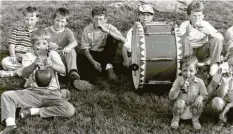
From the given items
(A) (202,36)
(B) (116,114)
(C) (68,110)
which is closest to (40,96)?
(C) (68,110)

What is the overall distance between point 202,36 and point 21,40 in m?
2.94

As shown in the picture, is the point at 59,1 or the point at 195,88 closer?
the point at 195,88

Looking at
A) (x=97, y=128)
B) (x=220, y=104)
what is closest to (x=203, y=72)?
(x=220, y=104)

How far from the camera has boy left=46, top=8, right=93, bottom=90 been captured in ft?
19.5

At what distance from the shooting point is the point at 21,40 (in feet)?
22.0

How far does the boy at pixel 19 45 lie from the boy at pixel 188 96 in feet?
8.98

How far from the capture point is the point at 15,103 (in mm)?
4918

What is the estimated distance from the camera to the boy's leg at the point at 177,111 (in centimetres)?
471

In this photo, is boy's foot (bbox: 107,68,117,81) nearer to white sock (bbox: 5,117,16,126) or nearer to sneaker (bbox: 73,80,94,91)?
sneaker (bbox: 73,80,94,91)

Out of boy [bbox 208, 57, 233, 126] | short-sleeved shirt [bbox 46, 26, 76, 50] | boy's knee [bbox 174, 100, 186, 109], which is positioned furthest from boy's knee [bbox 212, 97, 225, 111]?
short-sleeved shirt [bbox 46, 26, 76, 50]

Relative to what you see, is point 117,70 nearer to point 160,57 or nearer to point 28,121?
point 160,57

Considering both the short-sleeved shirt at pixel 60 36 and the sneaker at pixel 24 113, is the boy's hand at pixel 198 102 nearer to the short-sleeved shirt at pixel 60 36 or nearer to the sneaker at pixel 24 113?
the sneaker at pixel 24 113

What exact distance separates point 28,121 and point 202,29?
314 centimetres

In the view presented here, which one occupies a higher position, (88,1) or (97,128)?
(88,1)
